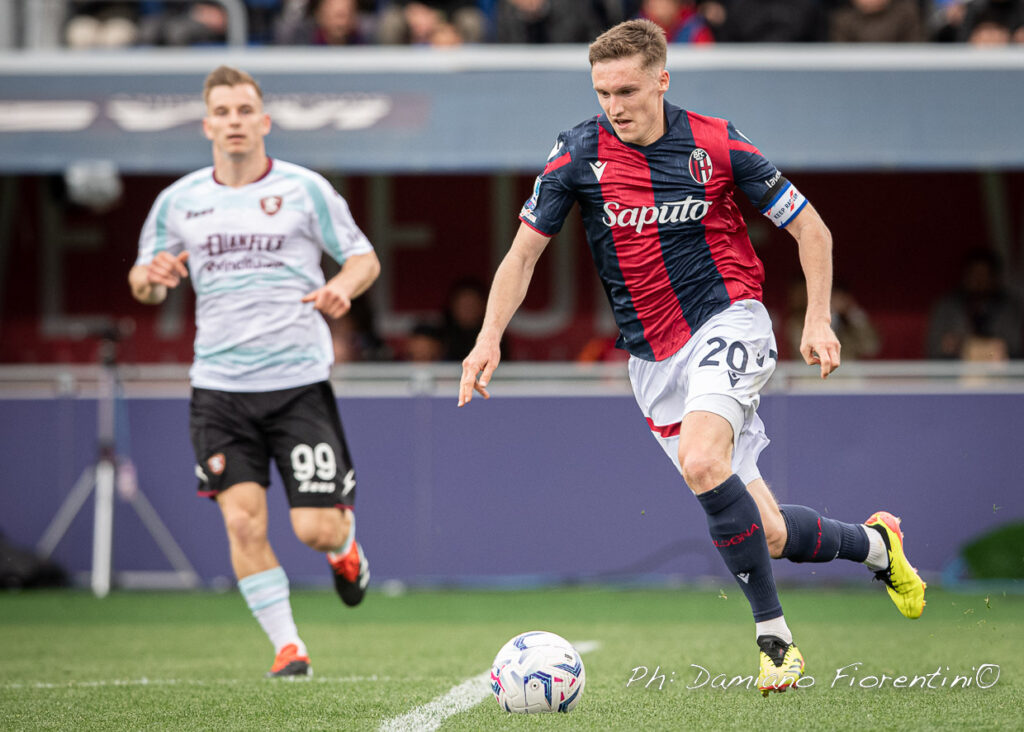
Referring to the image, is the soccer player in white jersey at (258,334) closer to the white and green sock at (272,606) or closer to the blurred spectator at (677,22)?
the white and green sock at (272,606)

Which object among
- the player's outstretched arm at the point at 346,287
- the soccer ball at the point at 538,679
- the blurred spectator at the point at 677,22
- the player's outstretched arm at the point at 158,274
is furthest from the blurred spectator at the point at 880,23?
the soccer ball at the point at 538,679

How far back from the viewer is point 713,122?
5652 mm

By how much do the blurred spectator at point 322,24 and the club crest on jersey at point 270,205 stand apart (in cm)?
582

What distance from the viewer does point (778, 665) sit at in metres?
5.14

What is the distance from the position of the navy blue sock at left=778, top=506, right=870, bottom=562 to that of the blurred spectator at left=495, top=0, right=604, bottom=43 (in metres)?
7.19

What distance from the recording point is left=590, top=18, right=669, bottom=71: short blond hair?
17.6ft

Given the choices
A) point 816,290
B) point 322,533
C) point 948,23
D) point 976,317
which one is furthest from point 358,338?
point 816,290

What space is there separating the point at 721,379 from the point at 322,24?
808cm

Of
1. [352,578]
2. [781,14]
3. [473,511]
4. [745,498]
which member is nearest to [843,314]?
[781,14]

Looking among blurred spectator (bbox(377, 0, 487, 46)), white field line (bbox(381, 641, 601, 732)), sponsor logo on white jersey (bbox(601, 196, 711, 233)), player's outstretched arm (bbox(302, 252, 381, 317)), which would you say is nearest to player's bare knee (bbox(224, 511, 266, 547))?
player's outstretched arm (bbox(302, 252, 381, 317))

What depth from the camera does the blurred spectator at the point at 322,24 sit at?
12.2m

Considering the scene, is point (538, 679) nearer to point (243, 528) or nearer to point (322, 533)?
point (322, 533)

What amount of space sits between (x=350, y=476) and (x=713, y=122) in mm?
2380

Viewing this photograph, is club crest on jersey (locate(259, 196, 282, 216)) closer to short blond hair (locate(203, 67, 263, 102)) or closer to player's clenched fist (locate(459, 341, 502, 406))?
short blond hair (locate(203, 67, 263, 102))
